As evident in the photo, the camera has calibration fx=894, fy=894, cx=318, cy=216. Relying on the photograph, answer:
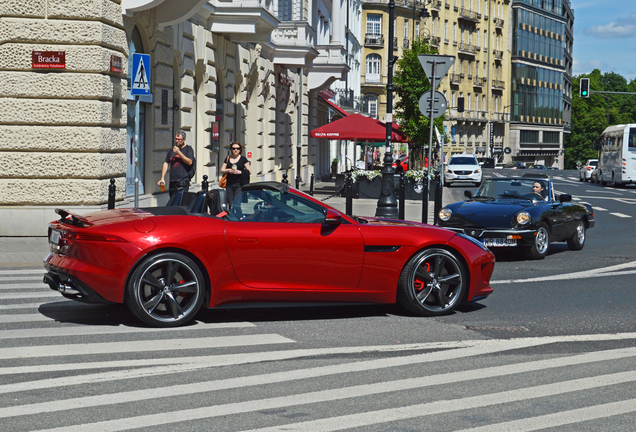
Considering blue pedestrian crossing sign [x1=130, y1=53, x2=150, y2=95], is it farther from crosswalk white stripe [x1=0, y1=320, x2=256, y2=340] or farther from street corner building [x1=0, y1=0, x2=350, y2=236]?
crosswalk white stripe [x1=0, y1=320, x2=256, y2=340]

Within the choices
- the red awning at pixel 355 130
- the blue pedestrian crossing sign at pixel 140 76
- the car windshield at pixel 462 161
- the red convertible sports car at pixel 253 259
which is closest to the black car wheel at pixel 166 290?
the red convertible sports car at pixel 253 259

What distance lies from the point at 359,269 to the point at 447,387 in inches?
94.5

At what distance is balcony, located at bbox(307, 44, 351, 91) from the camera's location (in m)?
38.9

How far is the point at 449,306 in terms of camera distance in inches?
332

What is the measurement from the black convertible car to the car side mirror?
5.82m

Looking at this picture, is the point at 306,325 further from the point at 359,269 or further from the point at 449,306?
the point at 449,306

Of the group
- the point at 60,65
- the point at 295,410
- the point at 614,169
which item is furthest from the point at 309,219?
the point at 614,169

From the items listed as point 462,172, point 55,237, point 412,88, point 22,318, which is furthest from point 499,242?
point 412,88

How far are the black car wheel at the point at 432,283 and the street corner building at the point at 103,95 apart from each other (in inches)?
248

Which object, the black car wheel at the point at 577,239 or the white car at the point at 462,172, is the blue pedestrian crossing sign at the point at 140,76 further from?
the white car at the point at 462,172

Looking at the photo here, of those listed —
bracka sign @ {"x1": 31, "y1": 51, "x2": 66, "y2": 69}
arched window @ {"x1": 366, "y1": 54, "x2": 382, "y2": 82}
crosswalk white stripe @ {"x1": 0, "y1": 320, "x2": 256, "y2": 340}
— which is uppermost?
arched window @ {"x1": 366, "y1": 54, "x2": 382, "y2": 82}

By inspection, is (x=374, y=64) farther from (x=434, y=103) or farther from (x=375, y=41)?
(x=434, y=103)

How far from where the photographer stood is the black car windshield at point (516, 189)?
1508 cm

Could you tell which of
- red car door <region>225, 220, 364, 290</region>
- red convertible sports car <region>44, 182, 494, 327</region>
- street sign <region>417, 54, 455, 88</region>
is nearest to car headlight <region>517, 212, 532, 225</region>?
street sign <region>417, 54, 455, 88</region>
